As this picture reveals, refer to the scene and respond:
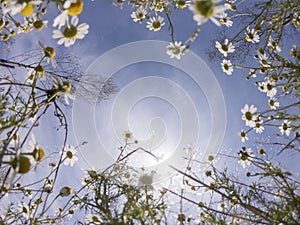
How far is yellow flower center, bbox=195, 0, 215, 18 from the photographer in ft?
Answer: 2.27

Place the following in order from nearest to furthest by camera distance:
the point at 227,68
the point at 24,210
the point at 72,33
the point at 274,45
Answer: the point at 72,33 < the point at 24,210 < the point at 274,45 < the point at 227,68

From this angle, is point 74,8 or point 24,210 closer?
point 74,8

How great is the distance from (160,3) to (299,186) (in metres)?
1.10

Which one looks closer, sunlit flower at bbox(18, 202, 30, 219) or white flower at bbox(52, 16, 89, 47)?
white flower at bbox(52, 16, 89, 47)

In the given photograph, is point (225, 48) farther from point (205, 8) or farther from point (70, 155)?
point (205, 8)

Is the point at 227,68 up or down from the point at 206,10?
up

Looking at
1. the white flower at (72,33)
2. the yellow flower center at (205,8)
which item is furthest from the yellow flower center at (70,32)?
the yellow flower center at (205,8)

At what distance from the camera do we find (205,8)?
0.71 metres

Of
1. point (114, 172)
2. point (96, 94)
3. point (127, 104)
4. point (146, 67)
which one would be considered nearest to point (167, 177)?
point (114, 172)

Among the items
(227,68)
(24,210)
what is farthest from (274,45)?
(24,210)

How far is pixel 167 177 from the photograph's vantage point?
138cm

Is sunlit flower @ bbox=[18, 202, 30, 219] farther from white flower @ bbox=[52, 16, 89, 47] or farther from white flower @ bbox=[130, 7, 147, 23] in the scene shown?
white flower @ bbox=[130, 7, 147, 23]

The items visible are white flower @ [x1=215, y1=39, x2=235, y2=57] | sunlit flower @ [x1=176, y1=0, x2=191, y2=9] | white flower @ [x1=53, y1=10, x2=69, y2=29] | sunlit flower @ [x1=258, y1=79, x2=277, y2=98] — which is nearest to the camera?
white flower @ [x1=53, y1=10, x2=69, y2=29]

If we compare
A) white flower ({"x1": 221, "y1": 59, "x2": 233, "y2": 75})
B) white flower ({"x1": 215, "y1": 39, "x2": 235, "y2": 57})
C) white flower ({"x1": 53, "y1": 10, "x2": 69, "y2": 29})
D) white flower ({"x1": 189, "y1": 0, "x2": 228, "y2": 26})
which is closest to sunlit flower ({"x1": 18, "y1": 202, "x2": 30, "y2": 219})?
white flower ({"x1": 53, "y1": 10, "x2": 69, "y2": 29})
